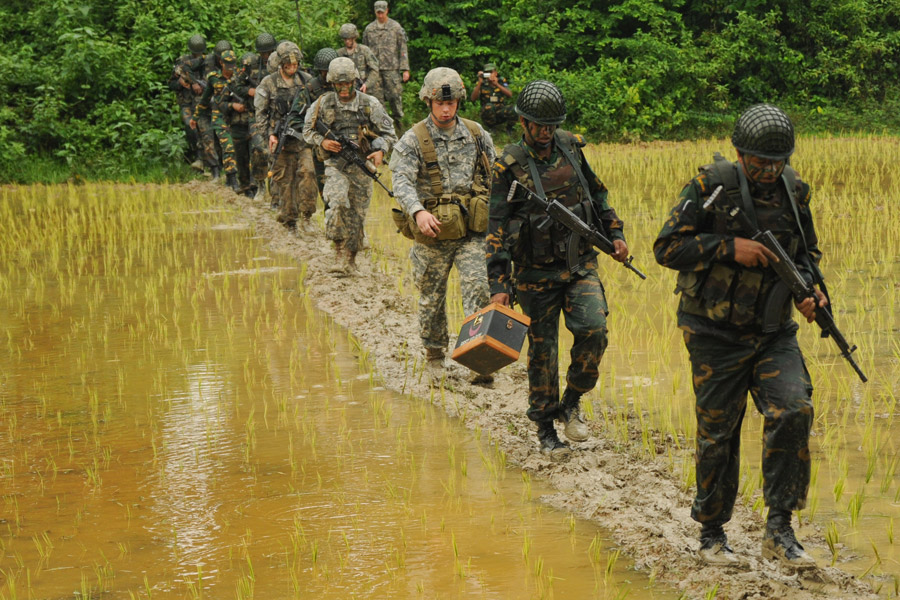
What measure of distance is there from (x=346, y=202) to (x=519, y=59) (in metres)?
12.9

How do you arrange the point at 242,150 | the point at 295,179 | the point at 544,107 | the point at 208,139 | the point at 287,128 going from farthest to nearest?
the point at 208,139
the point at 242,150
the point at 295,179
the point at 287,128
the point at 544,107

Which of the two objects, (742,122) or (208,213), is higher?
(742,122)

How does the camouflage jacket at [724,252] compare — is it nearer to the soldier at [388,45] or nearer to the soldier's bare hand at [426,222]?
the soldier's bare hand at [426,222]

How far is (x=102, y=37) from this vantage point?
68.5ft

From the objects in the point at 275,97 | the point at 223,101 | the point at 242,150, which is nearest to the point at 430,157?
the point at 275,97

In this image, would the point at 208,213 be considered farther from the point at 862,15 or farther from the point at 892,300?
the point at 862,15

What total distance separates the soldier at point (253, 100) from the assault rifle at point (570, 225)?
9452mm

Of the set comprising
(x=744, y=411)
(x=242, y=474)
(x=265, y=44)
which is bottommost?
(x=242, y=474)

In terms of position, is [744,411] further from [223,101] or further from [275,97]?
[223,101]

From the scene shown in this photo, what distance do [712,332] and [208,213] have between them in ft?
39.1

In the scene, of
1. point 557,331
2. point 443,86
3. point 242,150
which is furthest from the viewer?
point 242,150

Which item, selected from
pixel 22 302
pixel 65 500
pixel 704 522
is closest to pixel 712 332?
pixel 704 522

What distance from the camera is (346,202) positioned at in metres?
10.3

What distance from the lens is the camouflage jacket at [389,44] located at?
18453mm
